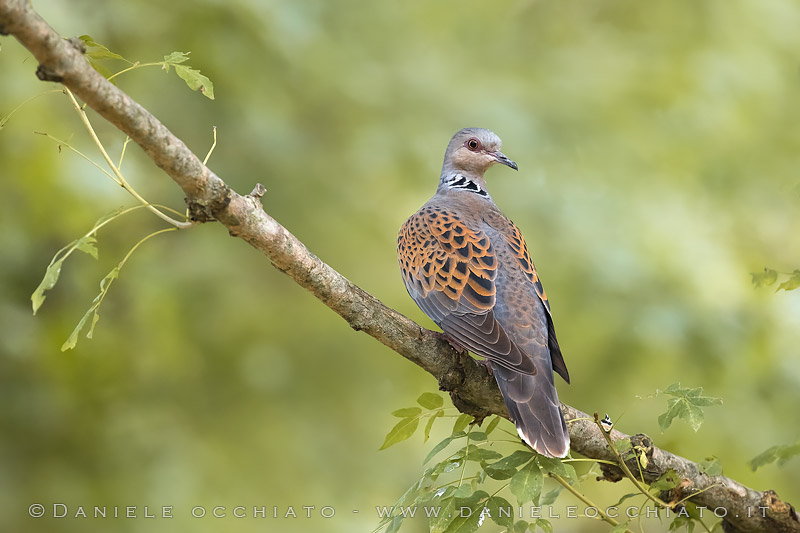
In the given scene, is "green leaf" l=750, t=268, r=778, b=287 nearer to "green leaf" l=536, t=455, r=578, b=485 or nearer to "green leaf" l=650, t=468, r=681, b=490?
"green leaf" l=650, t=468, r=681, b=490

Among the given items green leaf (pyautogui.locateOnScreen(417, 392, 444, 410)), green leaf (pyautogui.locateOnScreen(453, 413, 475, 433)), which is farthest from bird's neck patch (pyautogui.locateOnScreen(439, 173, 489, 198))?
green leaf (pyautogui.locateOnScreen(417, 392, 444, 410))

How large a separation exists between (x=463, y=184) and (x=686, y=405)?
2526 mm

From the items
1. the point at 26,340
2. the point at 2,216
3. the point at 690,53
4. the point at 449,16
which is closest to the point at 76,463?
the point at 26,340

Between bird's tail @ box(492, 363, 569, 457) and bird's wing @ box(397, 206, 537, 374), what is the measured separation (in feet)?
0.14

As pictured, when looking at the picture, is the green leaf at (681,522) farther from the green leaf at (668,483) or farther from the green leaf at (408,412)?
the green leaf at (408,412)

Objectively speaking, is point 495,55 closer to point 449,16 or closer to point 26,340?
point 449,16

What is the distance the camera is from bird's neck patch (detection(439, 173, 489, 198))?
4.79 metres

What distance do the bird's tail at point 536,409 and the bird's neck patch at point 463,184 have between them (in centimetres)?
161

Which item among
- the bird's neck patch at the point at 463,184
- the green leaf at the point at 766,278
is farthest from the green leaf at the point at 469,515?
the bird's neck patch at the point at 463,184

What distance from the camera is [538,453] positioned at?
2682 mm

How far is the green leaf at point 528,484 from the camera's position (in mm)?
2430

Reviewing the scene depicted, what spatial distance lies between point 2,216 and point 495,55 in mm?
3624

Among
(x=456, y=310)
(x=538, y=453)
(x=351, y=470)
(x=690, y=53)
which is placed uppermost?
(x=690, y=53)

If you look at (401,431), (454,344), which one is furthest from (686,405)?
(454,344)
